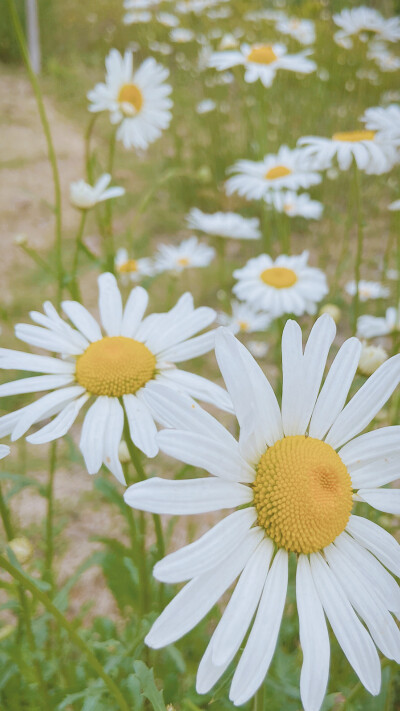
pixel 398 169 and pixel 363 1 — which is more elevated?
pixel 363 1

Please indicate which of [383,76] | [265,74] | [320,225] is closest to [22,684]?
[265,74]

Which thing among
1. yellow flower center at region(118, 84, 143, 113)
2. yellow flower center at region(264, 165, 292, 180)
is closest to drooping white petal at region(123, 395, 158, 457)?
yellow flower center at region(118, 84, 143, 113)

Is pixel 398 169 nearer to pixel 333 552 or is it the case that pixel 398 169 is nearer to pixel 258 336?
pixel 258 336

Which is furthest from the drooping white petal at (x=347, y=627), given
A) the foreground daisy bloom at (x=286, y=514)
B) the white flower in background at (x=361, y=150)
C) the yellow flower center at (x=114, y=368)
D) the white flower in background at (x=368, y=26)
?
the white flower in background at (x=368, y=26)

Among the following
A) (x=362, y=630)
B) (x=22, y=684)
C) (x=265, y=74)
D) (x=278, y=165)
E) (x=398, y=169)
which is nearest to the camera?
(x=362, y=630)

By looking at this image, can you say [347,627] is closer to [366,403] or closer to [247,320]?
[366,403]

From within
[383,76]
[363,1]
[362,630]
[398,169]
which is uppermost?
[363,1]

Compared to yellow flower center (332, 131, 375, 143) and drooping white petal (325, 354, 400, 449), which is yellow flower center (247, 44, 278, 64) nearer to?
yellow flower center (332, 131, 375, 143)
